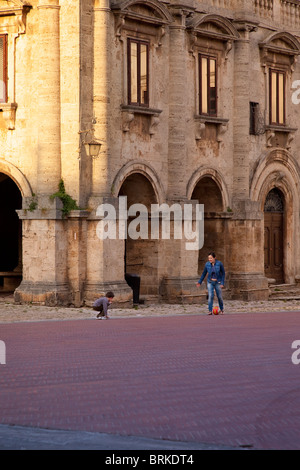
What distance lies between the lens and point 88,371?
45.0 ft

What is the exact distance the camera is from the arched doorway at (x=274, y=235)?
116ft

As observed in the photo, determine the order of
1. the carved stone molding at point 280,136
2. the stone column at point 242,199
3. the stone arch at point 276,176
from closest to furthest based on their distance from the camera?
the stone column at point 242,199, the stone arch at point 276,176, the carved stone molding at point 280,136

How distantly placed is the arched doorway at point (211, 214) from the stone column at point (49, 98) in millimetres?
7184

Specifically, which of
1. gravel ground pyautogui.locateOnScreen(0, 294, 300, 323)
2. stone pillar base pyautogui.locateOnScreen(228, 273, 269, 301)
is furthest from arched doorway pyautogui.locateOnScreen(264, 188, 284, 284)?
gravel ground pyautogui.locateOnScreen(0, 294, 300, 323)

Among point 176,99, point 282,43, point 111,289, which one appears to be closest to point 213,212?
point 176,99

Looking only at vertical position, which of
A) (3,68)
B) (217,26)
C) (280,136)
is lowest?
(280,136)

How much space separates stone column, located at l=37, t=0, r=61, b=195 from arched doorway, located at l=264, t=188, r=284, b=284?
437 inches

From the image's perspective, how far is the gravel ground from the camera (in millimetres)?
23542

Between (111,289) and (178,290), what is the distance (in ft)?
10.9

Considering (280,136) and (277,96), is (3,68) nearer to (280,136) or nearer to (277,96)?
(277,96)

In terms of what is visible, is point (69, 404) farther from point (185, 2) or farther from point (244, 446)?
point (185, 2)

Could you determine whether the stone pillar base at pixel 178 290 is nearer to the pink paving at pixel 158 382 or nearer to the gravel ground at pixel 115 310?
the gravel ground at pixel 115 310

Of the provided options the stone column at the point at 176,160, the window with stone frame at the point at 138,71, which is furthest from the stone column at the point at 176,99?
the window with stone frame at the point at 138,71

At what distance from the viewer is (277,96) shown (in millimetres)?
34844
